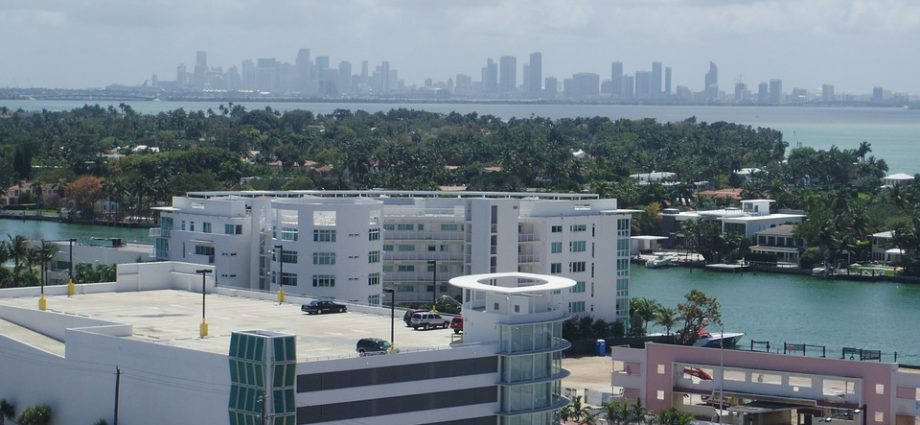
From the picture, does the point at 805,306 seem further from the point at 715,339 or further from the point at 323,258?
the point at 323,258

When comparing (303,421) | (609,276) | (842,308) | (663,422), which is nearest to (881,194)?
(842,308)

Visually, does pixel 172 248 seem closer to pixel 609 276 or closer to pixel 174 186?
pixel 609 276

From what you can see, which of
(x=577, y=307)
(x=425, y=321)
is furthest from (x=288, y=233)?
(x=425, y=321)

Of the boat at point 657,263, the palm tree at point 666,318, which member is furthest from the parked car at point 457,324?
the boat at point 657,263

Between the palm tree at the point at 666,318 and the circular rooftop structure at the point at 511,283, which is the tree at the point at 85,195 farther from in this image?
the circular rooftop structure at the point at 511,283

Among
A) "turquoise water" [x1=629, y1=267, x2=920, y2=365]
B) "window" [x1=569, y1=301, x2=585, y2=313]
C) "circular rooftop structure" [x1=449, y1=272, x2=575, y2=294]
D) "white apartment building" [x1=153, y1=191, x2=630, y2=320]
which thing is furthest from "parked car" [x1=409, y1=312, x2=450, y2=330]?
"turquoise water" [x1=629, y1=267, x2=920, y2=365]

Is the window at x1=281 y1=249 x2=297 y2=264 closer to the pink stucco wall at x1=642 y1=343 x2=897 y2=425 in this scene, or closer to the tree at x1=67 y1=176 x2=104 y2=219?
the pink stucco wall at x1=642 y1=343 x2=897 y2=425

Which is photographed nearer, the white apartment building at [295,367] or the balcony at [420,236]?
the white apartment building at [295,367]
